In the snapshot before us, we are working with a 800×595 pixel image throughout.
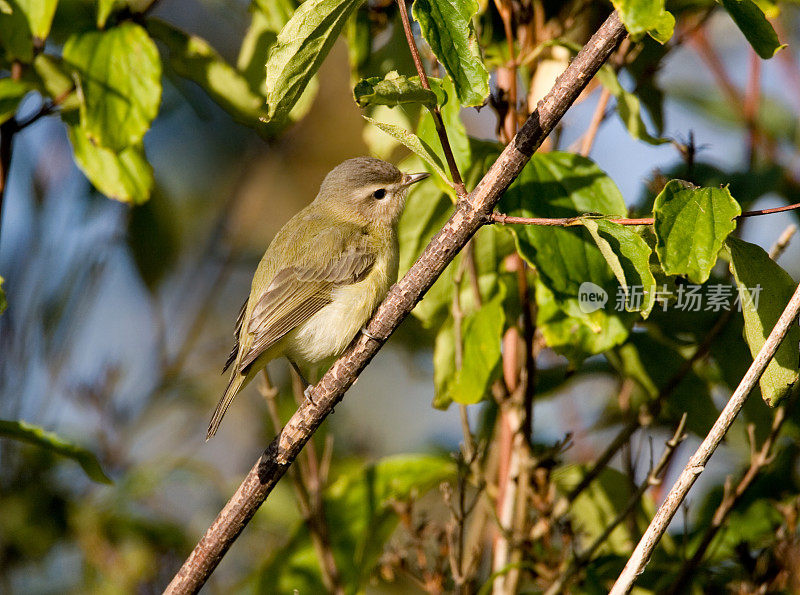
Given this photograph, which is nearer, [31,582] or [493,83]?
[493,83]

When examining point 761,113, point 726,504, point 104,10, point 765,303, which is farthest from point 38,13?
point 761,113

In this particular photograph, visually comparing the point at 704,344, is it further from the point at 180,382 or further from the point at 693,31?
the point at 180,382

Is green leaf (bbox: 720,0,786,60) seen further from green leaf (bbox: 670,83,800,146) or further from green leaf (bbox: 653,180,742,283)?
green leaf (bbox: 670,83,800,146)

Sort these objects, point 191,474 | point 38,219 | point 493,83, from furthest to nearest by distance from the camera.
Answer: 1. point 38,219
2. point 191,474
3. point 493,83

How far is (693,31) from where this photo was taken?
2.78 meters

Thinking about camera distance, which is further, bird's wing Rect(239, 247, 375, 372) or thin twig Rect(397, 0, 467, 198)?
bird's wing Rect(239, 247, 375, 372)

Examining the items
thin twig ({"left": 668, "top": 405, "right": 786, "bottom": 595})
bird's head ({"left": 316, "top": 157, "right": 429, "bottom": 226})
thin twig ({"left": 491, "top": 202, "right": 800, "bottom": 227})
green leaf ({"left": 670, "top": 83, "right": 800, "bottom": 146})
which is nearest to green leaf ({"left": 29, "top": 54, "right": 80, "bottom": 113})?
bird's head ({"left": 316, "top": 157, "right": 429, "bottom": 226})

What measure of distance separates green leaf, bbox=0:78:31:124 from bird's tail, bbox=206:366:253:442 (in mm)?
1035

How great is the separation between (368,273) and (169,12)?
12.2 feet

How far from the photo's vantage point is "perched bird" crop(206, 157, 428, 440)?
2.87 meters

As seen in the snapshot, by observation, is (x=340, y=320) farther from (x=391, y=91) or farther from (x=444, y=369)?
(x=391, y=91)

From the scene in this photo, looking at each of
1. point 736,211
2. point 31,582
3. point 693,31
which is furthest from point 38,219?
point 736,211

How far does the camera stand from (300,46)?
5.32 feet

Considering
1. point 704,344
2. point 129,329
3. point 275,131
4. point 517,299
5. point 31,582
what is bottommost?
point 31,582
